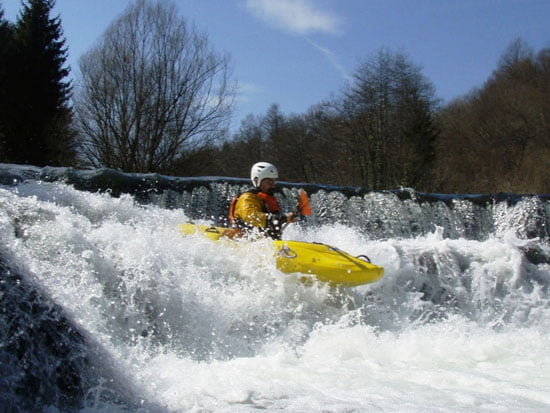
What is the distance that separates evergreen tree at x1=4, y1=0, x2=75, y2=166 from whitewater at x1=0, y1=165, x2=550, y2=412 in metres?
13.0

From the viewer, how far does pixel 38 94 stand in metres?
20.1

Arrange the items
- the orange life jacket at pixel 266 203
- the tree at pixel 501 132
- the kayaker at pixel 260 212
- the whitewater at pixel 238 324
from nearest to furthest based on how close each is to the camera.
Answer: the whitewater at pixel 238 324
the kayaker at pixel 260 212
the orange life jacket at pixel 266 203
the tree at pixel 501 132

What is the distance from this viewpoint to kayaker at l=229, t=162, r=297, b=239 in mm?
5574

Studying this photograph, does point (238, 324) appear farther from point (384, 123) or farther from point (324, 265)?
point (384, 123)

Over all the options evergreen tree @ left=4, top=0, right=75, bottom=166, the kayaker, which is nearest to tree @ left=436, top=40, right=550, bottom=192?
evergreen tree @ left=4, top=0, right=75, bottom=166

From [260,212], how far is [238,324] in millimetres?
1561

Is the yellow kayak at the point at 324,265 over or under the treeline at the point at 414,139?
under

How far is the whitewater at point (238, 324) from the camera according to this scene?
2.84m

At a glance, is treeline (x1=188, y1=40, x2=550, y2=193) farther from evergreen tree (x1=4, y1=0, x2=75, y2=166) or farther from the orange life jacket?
the orange life jacket

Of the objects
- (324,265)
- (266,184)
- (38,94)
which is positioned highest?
(38,94)

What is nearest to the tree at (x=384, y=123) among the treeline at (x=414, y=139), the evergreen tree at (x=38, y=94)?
the treeline at (x=414, y=139)

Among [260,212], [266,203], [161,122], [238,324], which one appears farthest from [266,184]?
[161,122]

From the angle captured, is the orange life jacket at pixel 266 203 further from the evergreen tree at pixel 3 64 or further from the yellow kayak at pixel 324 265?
the evergreen tree at pixel 3 64

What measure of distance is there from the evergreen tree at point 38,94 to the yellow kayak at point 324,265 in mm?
15213
